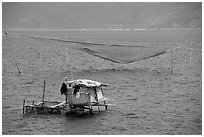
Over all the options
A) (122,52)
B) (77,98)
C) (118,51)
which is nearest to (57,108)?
(77,98)

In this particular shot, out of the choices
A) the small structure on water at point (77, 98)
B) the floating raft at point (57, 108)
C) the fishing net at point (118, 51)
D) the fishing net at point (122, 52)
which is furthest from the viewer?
the fishing net at point (122, 52)

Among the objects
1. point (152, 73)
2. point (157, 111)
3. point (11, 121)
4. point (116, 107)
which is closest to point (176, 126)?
point (157, 111)

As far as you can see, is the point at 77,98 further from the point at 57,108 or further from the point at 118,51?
the point at 118,51

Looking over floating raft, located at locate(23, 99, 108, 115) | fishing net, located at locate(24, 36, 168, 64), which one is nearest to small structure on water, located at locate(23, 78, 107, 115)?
floating raft, located at locate(23, 99, 108, 115)

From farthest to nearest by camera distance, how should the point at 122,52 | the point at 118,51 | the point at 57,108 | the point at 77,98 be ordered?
the point at 122,52, the point at 118,51, the point at 57,108, the point at 77,98

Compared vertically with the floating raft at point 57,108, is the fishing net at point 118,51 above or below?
above

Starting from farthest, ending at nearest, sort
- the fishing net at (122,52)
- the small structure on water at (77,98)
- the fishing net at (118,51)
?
the fishing net at (122,52)
the fishing net at (118,51)
the small structure on water at (77,98)

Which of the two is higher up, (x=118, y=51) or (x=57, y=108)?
(x=118, y=51)

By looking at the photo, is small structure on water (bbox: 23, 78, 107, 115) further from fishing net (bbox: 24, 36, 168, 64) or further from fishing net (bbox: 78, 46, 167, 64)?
fishing net (bbox: 78, 46, 167, 64)

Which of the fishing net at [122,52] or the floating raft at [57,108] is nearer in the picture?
the floating raft at [57,108]

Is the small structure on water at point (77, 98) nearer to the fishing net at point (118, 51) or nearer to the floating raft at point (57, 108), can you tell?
the floating raft at point (57, 108)

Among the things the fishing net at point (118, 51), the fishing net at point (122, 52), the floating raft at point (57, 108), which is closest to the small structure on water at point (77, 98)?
the floating raft at point (57, 108)

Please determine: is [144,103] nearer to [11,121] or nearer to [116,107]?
[116,107]

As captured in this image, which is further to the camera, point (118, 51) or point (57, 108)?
point (118, 51)
